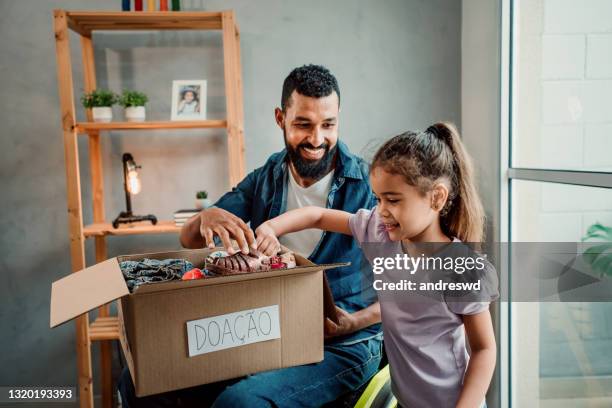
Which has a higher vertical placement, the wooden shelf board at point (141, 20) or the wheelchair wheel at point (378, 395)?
the wooden shelf board at point (141, 20)

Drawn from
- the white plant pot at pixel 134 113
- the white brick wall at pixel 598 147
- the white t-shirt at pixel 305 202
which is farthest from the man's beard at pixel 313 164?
the white plant pot at pixel 134 113

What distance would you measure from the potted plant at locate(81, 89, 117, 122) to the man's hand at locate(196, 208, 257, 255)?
1.10 metres

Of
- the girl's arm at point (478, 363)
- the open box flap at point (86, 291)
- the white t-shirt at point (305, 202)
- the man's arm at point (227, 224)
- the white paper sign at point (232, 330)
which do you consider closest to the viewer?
the open box flap at point (86, 291)

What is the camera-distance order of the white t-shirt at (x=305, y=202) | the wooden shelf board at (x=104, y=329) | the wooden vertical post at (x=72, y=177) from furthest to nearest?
the wooden shelf board at (x=104, y=329) → the wooden vertical post at (x=72, y=177) → the white t-shirt at (x=305, y=202)

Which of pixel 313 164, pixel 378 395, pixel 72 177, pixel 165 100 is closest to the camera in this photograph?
pixel 378 395

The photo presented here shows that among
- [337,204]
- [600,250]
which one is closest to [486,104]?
[600,250]

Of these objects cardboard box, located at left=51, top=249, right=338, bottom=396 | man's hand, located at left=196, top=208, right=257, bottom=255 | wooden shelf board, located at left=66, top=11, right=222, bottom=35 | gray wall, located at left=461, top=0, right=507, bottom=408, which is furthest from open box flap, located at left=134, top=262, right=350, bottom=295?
wooden shelf board, located at left=66, top=11, right=222, bottom=35

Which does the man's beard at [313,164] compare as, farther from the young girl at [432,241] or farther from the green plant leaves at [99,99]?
the green plant leaves at [99,99]

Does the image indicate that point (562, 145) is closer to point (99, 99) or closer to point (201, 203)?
point (201, 203)

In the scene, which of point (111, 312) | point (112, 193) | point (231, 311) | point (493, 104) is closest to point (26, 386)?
point (111, 312)

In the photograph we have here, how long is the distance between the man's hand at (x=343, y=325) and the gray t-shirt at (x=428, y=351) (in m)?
0.18

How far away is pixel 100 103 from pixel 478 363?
71.7 inches

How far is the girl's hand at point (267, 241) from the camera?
3.96 ft

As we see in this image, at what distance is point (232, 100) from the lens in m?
2.11
